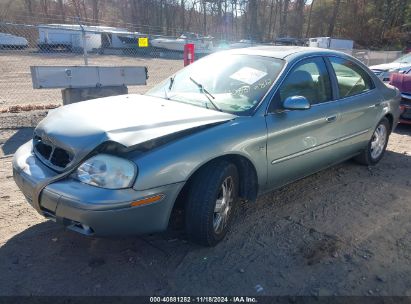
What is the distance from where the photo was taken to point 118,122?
9.85ft

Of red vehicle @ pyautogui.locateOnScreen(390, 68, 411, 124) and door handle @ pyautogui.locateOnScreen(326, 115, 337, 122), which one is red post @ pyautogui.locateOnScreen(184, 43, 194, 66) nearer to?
red vehicle @ pyautogui.locateOnScreen(390, 68, 411, 124)

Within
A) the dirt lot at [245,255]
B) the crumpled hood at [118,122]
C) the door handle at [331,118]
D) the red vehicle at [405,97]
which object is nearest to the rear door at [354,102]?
the door handle at [331,118]

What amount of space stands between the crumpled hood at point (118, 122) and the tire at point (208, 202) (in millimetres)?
400

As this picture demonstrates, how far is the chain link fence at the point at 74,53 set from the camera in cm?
1318

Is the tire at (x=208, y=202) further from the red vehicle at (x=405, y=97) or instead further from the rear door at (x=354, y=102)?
the red vehicle at (x=405, y=97)

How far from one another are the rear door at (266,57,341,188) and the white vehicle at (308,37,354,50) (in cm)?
1845

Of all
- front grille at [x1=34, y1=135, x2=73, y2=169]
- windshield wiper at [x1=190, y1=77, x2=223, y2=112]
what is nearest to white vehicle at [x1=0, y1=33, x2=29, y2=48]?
windshield wiper at [x1=190, y1=77, x2=223, y2=112]

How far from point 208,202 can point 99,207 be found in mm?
845

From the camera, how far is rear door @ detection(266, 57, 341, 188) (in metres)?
3.54

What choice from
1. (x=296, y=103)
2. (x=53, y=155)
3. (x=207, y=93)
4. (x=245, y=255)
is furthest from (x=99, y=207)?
(x=296, y=103)

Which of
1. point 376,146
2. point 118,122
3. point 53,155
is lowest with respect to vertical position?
point 376,146

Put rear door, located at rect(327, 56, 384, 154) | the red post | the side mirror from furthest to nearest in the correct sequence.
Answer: the red post
rear door, located at rect(327, 56, 384, 154)
the side mirror

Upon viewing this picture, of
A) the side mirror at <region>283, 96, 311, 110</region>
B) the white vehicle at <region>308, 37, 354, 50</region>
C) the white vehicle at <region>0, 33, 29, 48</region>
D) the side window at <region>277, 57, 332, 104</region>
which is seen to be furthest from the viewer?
the white vehicle at <region>0, 33, 29, 48</region>

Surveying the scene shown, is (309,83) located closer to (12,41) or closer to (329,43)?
(329,43)
